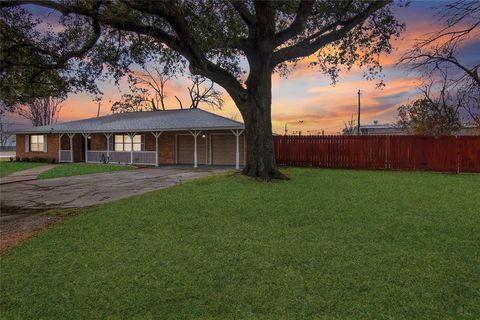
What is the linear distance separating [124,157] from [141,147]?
1.35 meters

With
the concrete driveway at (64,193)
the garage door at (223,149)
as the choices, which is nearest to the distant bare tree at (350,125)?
the garage door at (223,149)

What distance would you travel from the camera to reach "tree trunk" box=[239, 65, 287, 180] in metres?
12.5

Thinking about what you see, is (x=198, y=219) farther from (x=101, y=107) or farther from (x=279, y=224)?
(x=101, y=107)

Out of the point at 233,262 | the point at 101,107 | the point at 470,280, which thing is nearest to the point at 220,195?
the point at 233,262

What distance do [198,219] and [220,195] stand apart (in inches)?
93.5

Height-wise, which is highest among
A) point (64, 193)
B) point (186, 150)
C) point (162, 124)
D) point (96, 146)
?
point (162, 124)

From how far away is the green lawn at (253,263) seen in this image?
3602 mm

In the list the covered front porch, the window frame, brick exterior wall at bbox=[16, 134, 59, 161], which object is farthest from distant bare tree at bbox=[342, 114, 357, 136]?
the window frame

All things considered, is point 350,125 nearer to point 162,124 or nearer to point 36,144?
point 162,124

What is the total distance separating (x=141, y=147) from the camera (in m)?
25.2

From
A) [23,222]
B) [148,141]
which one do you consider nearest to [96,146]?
[148,141]

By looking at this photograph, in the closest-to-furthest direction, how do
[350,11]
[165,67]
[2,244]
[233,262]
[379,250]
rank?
1. [233,262]
2. [379,250]
3. [2,244]
4. [350,11]
5. [165,67]

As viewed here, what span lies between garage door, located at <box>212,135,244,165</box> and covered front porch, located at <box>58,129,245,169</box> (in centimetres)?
6

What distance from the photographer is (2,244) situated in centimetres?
607
